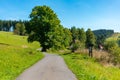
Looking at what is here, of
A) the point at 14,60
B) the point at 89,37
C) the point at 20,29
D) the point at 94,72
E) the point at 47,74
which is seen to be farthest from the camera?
the point at 20,29

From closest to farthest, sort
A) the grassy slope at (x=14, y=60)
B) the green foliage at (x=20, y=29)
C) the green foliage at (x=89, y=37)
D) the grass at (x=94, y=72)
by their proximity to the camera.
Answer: the grass at (x=94, y=72)
the grassy slope at (x=14, y=60)
the green foliage at (x=89, y=37)
the green foliage at (x=20, y=29)

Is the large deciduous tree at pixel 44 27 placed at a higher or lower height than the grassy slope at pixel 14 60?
higher

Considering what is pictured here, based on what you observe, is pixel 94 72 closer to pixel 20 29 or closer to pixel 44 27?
pixel 44 27

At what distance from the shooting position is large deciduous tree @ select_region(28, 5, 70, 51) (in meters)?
71.3

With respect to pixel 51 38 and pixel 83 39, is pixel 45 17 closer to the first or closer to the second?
pixel 51 38

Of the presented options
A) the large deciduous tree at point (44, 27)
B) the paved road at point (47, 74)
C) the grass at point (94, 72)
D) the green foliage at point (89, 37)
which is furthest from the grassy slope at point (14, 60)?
the green foliage at point (89, 37)

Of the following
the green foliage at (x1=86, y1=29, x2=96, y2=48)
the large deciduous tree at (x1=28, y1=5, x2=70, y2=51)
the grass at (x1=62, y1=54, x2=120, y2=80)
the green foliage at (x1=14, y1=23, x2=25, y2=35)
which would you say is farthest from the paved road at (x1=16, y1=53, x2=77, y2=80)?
the green foliage at (x1=14, y1=23, x2=25, y2=35)

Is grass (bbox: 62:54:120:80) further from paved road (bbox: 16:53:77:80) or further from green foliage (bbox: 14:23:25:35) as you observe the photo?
green foliage (bbox: 14:23:25:35)

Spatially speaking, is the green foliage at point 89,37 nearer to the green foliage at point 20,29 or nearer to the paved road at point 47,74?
the green foliage at point 20,29

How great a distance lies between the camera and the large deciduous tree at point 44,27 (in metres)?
71.3

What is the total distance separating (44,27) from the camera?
71938 mm

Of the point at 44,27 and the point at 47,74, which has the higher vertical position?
the point at 44,27

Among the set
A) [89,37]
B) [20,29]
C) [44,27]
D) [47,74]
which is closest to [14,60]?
[47,74]

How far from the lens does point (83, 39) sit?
152 metres
